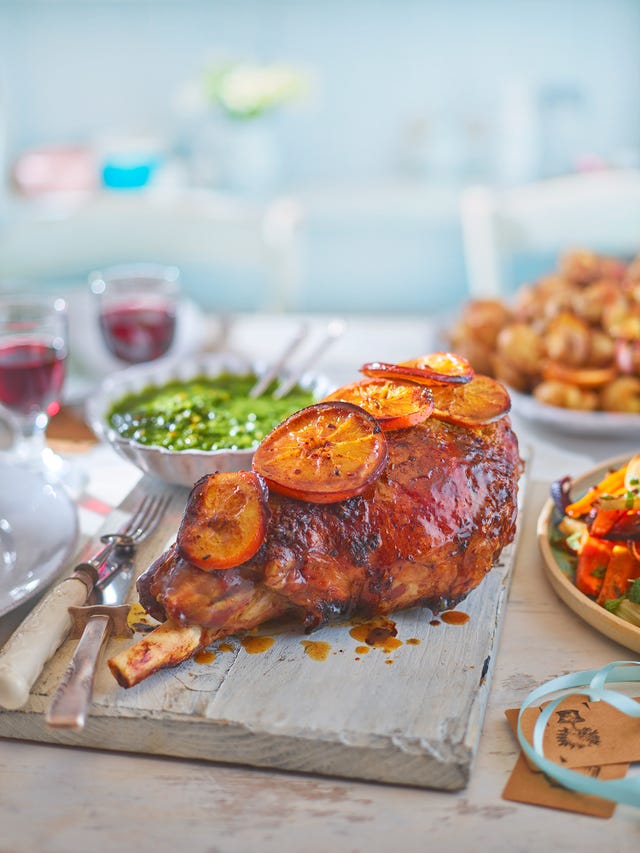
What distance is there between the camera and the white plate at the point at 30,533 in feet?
3.88

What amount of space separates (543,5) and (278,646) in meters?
4.38

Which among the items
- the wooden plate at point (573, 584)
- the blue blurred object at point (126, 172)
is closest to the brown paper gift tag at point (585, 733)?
the wooden plate at point (573, 584)

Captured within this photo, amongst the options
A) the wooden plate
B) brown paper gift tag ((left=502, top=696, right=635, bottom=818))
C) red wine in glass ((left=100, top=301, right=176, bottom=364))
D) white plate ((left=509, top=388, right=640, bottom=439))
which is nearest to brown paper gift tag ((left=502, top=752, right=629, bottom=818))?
brown paper gift tag ((left=502, top=696, right=635, bottom=818))

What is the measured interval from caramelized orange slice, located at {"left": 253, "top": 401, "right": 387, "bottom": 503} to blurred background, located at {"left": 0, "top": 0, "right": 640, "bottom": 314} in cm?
326

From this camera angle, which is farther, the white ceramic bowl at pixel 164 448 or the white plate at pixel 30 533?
the white ceramic bowl at pixel 164 448

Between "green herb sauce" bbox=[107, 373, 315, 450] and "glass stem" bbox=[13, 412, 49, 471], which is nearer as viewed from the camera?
"green herb sauce" bbox=[107, 373, 315, 450]

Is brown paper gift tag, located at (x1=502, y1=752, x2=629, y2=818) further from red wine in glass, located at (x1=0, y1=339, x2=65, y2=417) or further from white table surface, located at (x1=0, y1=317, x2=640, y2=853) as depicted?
red wine in glass, located at (x1=0, y1=339, x2=65, y2=417)

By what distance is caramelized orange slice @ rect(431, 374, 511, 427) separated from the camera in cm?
117

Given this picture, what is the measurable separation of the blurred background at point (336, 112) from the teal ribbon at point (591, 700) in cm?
334

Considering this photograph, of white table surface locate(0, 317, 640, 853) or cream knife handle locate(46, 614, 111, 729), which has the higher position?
cream knife handle locate(46, 614, 111, 729)

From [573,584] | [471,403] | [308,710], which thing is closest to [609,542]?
[573,584]

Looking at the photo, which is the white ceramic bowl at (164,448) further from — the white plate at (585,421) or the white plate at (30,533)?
the white plate at (585,421)

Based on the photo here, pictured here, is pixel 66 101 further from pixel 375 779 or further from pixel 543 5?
pixel 375 779

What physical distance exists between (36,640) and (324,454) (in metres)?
0.37
